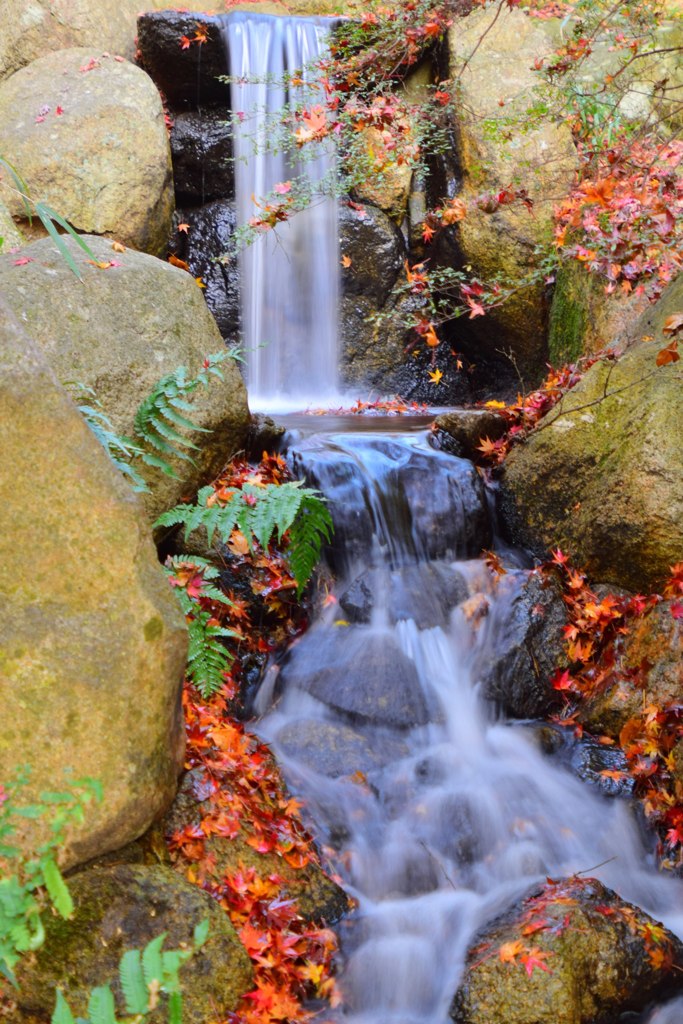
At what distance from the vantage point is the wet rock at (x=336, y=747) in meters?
4.16

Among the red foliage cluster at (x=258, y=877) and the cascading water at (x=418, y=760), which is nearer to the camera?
the red foliage cluster at (x=258, y=877)

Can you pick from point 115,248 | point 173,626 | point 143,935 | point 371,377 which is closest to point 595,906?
point 143,935

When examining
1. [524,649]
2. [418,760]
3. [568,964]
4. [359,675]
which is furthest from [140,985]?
[524,649]

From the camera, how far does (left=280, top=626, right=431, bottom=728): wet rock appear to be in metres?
4.55

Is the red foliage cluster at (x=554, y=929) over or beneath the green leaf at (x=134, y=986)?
beneath

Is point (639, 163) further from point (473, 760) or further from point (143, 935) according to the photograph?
point (143, 935)

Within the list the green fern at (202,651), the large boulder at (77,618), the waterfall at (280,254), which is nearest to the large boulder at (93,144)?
the waterfall at (280,254)

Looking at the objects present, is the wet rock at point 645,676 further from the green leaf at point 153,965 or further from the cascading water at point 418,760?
the green leaf at point 153,965

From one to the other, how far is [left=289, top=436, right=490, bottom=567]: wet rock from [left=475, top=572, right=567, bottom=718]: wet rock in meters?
0.64

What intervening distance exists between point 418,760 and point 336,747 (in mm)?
436

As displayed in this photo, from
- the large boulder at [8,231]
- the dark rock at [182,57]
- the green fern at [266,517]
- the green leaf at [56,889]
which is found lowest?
the green fern at [266,517]

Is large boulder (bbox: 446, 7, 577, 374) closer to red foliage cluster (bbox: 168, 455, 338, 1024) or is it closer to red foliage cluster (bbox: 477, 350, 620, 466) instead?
red foliage cluster (bbox: 477, 350, 620, 466)

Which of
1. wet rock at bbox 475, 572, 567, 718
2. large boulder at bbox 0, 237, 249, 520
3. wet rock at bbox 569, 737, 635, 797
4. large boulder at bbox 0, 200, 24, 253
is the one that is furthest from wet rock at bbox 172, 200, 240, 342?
wet rock at bbox 569, 737, 635, 797

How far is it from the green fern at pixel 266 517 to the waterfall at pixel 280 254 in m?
5.25
